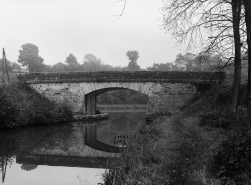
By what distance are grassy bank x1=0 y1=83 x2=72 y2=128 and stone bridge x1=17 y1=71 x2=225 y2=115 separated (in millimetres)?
817

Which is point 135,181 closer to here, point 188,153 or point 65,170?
point 188,153

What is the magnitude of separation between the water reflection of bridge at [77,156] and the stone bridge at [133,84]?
19.2ft

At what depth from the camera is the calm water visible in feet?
21.8

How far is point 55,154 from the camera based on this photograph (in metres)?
8.93

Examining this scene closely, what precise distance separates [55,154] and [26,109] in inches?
229

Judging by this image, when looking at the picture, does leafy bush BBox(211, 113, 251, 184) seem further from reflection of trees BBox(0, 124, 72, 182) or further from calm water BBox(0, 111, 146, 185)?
reflection of trees BBox(0, 124, 72, 182)

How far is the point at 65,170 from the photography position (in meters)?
7.30

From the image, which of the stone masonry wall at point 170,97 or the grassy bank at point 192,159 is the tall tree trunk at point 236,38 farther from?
the stone masonry wall at point 170,97

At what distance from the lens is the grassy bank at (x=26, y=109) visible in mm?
12601

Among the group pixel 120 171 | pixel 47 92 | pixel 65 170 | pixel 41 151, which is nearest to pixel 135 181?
pixel 120 171

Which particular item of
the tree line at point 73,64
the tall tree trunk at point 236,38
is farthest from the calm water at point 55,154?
the tree line at point 73,64

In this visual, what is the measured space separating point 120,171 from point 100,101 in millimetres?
25359

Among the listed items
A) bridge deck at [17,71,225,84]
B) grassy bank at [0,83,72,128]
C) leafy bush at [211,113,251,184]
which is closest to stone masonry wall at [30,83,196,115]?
bridge deck at [17,71,225,84]

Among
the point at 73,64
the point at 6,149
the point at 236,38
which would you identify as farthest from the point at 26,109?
the point at 73,64
